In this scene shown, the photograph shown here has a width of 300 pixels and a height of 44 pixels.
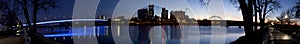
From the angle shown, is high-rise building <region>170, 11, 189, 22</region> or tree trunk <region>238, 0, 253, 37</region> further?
high-rise building <region>170, 11, 189, 22</region>

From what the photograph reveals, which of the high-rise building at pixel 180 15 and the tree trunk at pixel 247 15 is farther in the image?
the high-rise building at pixel 180 15

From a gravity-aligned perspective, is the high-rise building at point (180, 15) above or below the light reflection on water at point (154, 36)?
above

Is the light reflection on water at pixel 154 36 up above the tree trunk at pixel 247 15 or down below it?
below

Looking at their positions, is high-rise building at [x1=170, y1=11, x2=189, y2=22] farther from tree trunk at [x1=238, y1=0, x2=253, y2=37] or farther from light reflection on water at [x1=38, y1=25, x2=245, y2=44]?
tree trunk at [x1=238, y1=0, x2=253, y2=37]

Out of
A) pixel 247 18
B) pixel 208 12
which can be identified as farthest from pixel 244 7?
pixel 208 12

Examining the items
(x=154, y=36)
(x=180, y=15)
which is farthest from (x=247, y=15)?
(x=154, y=36)

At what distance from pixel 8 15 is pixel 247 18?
134 feet

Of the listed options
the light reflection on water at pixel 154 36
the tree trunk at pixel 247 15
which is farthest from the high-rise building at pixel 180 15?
the tree trunk at pixel 247 15

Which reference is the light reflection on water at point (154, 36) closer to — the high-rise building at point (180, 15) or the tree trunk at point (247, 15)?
the high-rise building at point (180, 15)

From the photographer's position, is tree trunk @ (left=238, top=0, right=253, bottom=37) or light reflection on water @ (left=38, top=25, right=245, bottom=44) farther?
light reflection on water @ (left=38, top=25, right=245, bottom=44)

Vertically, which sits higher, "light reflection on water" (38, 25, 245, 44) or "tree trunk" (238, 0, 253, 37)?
"tree trunk" (238, 0, 253, 37)

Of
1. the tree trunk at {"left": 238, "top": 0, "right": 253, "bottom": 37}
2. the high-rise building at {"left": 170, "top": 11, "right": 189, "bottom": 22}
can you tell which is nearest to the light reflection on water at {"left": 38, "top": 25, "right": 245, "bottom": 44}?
the high-rise building at {"left": 170, "top": 11, "right": 189, "bottom": 22}

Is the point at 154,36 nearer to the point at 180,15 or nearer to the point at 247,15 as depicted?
the point at 180,15

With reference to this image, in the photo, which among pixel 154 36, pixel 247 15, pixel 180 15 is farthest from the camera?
pixel 154 36
